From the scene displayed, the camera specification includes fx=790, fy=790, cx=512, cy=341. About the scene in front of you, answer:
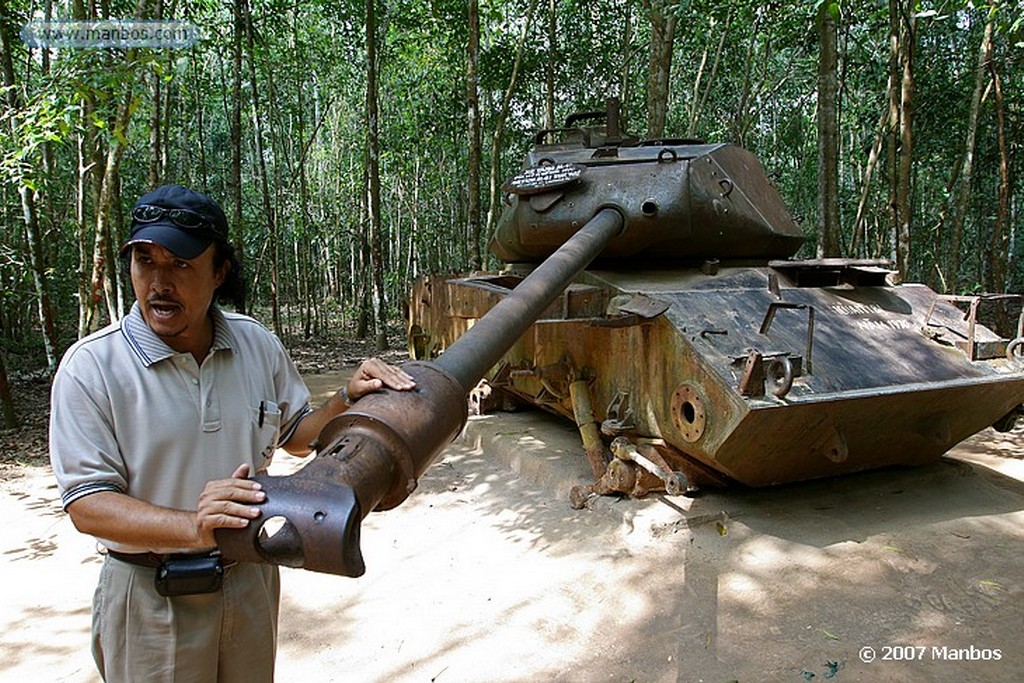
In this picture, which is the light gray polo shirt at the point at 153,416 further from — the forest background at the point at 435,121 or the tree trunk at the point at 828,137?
the tree trunk at the point at 828,137

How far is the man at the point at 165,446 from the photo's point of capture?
1.86m

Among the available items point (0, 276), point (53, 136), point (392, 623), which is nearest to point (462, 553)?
point (392, 623)

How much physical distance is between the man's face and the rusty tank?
2.53m

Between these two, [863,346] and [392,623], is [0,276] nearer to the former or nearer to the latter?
[392,623]

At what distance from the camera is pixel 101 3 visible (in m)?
9.67

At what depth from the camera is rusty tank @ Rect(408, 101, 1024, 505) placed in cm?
449

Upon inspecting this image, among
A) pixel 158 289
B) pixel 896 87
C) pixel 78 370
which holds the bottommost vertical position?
pixel 78 370

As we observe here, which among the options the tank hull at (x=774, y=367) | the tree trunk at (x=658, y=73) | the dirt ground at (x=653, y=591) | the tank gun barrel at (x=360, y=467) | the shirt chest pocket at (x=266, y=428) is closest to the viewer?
the tank gun barrel at (x=360, y=467)

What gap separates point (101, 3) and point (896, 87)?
11.0 meters

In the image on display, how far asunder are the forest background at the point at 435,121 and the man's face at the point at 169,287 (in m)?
4.57

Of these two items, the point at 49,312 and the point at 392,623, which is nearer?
the point at 392,623

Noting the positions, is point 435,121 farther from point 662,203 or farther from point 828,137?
point 662,203

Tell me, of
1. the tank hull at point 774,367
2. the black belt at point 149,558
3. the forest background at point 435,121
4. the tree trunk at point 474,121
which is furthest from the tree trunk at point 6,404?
the black belt at point 149,558

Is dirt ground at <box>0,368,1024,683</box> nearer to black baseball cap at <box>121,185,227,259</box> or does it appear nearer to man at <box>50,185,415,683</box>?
man at <box>50,185,415,683</box>
